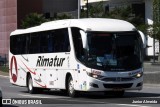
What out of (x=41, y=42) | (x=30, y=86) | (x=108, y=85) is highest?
(x=41, y=42)

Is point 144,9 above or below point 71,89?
above

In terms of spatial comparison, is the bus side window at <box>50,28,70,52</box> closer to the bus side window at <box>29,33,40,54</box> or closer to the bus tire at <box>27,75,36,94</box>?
the bus side window at <box>29,33,40,54</box>

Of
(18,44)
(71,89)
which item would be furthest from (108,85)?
(18,44)

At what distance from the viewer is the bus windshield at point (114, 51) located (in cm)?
2180

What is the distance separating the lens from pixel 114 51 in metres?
22.0

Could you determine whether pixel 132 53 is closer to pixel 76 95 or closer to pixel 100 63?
pixel 100 63

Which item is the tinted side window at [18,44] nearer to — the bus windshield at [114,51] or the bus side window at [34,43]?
the bus side window at [34,43]

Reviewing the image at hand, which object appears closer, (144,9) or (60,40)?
(60,40)

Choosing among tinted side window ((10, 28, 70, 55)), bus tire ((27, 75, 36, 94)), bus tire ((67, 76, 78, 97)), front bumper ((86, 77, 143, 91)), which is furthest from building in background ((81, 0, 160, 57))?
front bumper ((86, 77, 143, 91))

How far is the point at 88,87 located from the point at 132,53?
7.39 feet

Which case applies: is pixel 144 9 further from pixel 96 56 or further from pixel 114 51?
pixel 96 56

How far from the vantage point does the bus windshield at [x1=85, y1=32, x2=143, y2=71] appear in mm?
21797

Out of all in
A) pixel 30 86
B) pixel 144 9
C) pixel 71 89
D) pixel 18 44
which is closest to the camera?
pixel 71 89

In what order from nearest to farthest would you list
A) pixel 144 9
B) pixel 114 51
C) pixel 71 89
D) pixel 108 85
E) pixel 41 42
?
pixel 108 85 → pixel 114 51 → pixel 71 89 → pixel 41 42 → pixel 144 9
